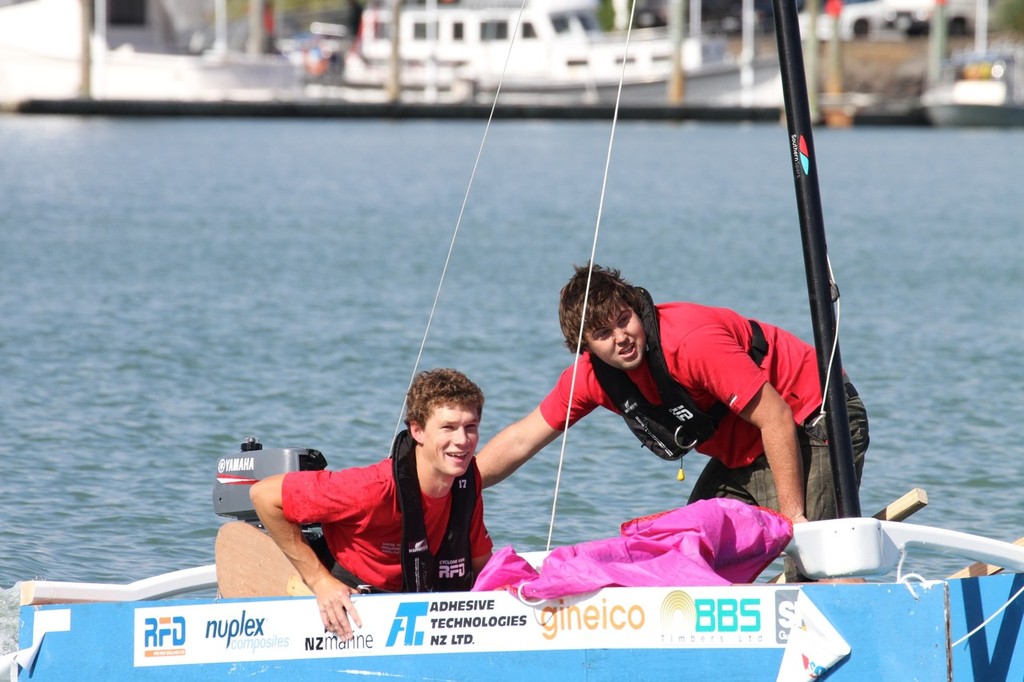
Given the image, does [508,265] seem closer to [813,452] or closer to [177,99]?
[813,452]

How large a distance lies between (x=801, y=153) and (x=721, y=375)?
2.84 ft

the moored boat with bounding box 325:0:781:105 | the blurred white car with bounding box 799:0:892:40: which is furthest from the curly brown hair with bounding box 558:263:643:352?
the blurred white car with bounding box 799:0:892:40

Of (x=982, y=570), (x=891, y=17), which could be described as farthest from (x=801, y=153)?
(x=891, y=17)

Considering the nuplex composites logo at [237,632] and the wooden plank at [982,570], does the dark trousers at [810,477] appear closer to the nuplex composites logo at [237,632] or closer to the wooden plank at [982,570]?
the wooden plank at [982,570]

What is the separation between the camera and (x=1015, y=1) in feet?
186

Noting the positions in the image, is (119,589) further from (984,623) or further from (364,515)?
(984,623)

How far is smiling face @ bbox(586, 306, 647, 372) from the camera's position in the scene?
4402 millimetres

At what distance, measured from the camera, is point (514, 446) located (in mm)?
4980

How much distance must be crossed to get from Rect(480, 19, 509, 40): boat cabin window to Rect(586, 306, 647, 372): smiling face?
4530 cm

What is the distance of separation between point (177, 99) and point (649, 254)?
30225mm

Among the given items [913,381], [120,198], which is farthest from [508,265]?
[120,198]

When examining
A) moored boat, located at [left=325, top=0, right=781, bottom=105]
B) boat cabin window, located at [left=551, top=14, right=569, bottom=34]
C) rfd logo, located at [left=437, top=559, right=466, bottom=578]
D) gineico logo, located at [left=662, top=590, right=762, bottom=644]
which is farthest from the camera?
boat cabin window, located at [left=551, top=14, right=569, bottom=34]

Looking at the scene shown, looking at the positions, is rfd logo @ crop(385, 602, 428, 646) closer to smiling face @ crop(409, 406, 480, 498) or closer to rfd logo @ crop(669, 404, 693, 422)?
smiling face @ crop(409, 406, 480, 498)

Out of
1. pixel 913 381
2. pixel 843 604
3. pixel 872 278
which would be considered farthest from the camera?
pixel 872 278
